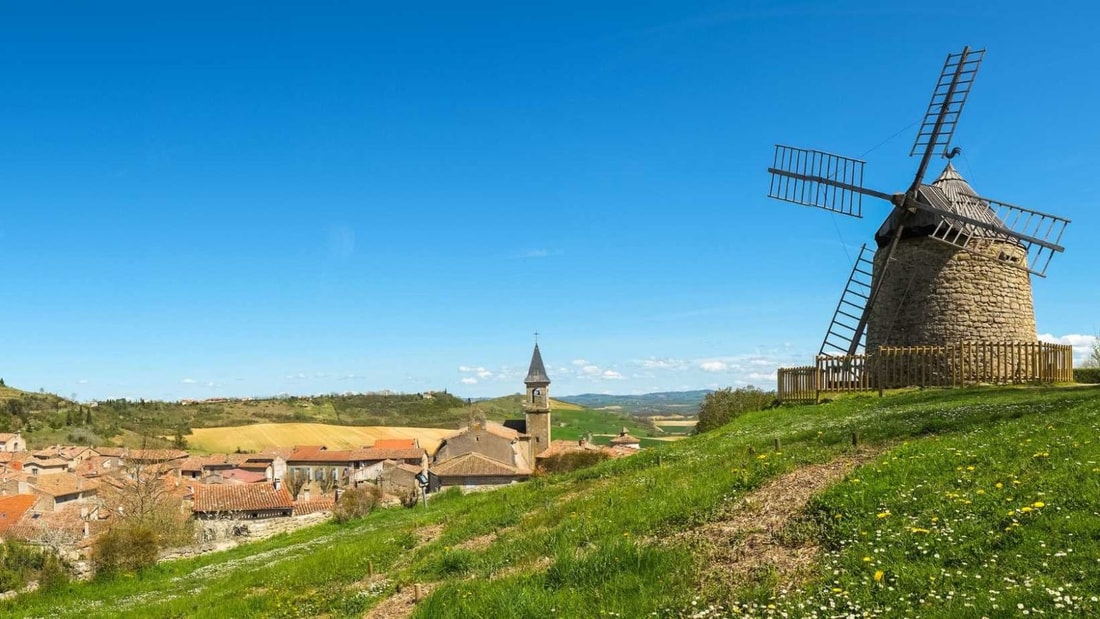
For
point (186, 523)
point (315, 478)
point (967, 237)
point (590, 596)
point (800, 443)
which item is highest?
point (967, 237)

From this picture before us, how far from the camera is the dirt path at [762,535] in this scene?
26.7 feet

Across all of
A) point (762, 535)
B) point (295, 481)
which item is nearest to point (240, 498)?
point (295, 481)

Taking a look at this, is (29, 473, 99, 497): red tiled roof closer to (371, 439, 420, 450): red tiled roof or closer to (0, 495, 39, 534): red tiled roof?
(0, 495, 39, 534): red tiled roof

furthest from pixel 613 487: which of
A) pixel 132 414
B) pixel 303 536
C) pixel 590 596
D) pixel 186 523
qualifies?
pixel 132 414

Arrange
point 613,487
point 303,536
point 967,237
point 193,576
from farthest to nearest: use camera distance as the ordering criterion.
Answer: point 967,237
point 303,536
point 193,576
point 613,487

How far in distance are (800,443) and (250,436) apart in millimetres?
137820

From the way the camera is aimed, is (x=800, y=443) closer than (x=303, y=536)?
Yes

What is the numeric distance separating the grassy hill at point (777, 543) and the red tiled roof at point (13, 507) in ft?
169

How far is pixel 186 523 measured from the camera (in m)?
46.0

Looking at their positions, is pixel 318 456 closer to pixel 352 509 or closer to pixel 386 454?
pixel 386 454

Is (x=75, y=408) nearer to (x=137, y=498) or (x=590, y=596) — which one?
(x=137, y=498)

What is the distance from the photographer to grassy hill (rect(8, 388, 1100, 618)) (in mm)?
6910

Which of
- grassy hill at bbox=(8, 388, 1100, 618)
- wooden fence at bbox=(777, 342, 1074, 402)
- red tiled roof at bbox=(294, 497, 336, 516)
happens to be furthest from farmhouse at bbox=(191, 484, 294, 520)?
wooden fence at bbox=(777, 342, 1074, 402)

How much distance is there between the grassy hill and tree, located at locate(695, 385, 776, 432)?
24.1m
